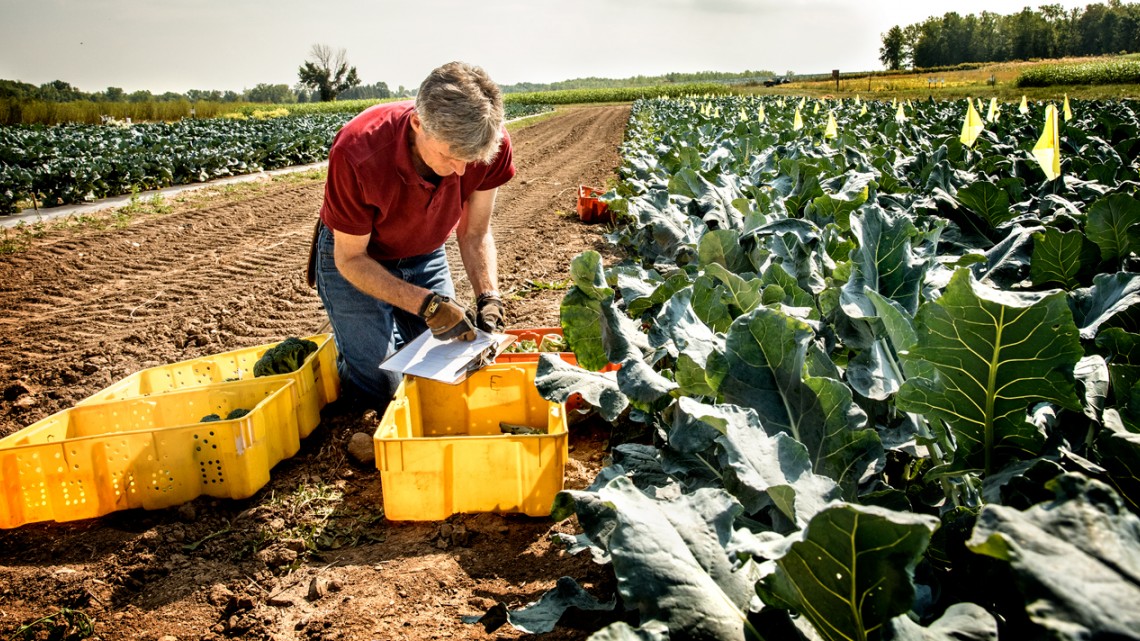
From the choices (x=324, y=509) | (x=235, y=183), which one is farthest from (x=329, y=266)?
(x=235, y=183)

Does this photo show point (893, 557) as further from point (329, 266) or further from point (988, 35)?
point (988, 35)

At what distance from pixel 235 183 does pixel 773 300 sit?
47.0 ft

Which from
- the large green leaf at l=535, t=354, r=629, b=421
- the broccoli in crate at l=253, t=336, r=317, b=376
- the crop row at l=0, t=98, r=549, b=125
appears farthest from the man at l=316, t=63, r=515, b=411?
the crop row at l=0, t=98, r=549, b=125

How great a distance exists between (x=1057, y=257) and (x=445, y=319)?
226 centimetres

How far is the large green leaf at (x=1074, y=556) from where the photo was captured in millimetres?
734

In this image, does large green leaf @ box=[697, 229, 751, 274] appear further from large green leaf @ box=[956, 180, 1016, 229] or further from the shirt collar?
the shirt collar

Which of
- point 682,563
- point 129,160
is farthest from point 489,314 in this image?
point 129,160

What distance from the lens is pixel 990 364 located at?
120cm

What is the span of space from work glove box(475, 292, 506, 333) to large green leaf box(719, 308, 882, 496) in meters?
2.07

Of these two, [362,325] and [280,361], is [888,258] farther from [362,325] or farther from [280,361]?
[280,361]

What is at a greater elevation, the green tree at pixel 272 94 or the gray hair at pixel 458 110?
the green tree at pixel 272 94

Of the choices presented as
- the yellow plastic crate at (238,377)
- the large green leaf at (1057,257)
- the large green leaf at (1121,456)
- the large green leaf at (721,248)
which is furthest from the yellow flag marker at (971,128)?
the yellow plastic crate at (238,377)

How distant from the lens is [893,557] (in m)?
0.91

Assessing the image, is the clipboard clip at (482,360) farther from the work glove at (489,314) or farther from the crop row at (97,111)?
the crop row at (97,111)
